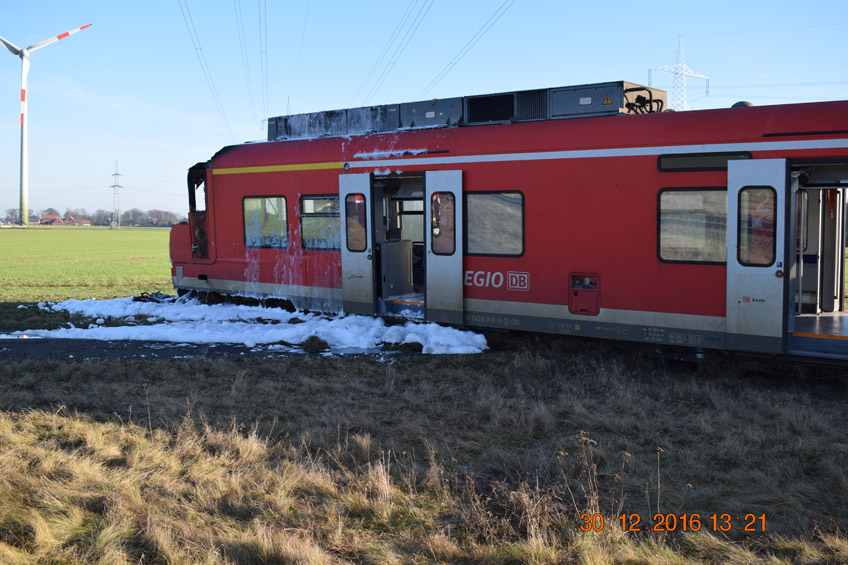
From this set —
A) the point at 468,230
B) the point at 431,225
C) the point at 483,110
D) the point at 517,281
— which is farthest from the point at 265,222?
the point at 517,281

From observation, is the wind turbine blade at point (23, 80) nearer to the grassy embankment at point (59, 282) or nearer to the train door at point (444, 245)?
the grassy embankment at point (59, 282)

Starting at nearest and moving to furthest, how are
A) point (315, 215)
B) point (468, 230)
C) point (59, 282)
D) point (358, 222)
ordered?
1. point (468, 230)
2. point (358, 222)
3. point (315, 215)
4. point (59, 282)

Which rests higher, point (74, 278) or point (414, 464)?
point (74, 278)

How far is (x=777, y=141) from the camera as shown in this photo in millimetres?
8086

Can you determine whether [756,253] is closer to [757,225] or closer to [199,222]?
[757,225]

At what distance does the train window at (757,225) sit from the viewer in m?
8.11

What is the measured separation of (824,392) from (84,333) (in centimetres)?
1112

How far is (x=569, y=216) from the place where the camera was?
962 centimetres

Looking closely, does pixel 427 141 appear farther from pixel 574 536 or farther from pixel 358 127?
pixel 574 536

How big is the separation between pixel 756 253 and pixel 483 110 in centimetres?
462

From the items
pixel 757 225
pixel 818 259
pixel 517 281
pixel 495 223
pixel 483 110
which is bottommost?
pixel 517 281

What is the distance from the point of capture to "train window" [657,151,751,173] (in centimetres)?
834

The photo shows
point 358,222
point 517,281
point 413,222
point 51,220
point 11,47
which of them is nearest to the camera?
point 517,281

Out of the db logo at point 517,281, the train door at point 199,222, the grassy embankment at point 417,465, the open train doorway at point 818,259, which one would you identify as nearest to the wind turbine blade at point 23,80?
the train door at point 199,222
